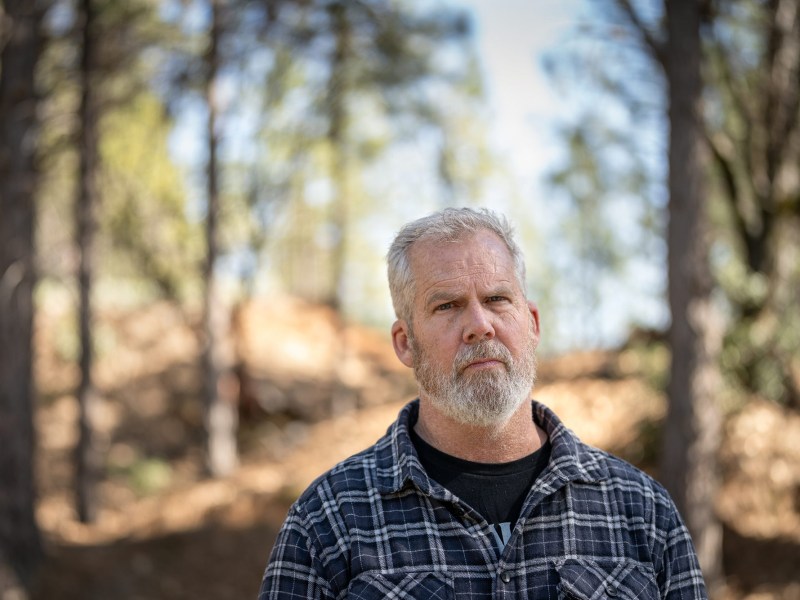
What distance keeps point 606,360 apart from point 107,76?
318 inches

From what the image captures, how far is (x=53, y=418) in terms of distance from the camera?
1711 cm

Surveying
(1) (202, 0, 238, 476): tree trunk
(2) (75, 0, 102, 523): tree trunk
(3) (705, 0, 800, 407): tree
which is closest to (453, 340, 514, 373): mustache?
(3) (705, 0, 800, 407): tree

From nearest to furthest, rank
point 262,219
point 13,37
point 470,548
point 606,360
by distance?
1. point 470,548
2. point 13,37
3. point 606,360
4. point 262,219

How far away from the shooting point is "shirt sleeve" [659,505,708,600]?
2309mm

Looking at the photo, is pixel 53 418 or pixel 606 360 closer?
pixel 606 360

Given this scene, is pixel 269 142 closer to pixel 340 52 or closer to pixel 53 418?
pixel 340 52

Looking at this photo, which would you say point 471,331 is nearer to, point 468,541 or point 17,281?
point 468,541

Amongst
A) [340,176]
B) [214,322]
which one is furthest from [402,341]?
[340,176]

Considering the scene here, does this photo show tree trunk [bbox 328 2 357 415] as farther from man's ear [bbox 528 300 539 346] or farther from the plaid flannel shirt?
the plaid flannel shirt

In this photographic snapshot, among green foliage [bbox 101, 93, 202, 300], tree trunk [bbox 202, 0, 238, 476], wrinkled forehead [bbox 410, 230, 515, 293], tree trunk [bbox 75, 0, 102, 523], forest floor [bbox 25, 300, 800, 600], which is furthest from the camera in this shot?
green foliage [bbox 101, 93, 202, 300]

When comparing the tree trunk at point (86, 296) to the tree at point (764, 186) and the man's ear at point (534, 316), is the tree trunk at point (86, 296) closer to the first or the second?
the tree at point (764, 186)

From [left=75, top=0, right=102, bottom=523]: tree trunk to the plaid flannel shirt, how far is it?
10512 mm

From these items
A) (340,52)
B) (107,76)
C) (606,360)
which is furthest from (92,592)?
(340,52)

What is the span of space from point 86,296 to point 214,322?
2.11 m
